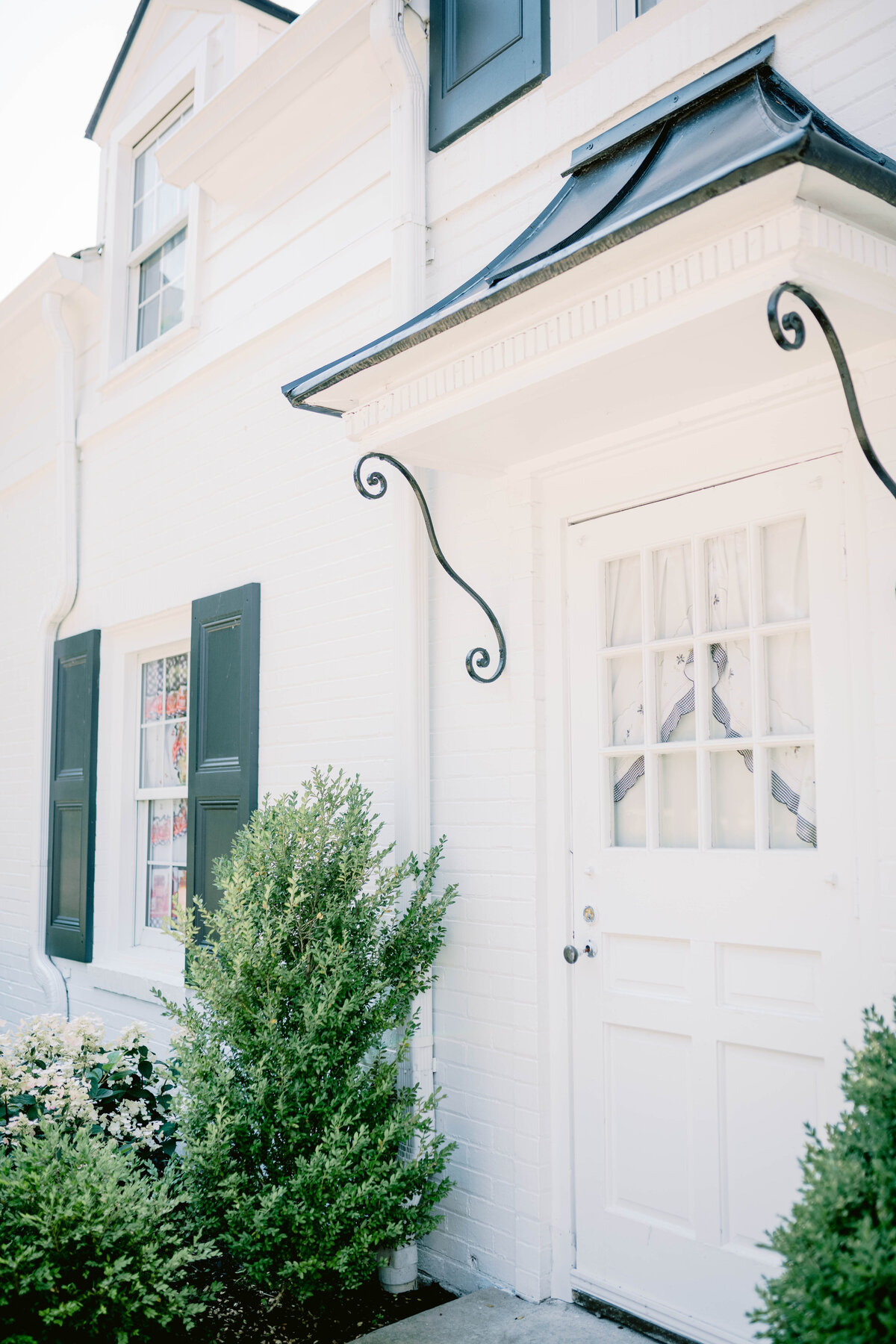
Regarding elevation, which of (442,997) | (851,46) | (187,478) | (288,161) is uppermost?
(288,161)

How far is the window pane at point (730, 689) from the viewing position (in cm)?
284

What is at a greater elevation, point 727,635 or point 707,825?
point 727,635

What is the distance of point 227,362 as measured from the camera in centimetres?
491

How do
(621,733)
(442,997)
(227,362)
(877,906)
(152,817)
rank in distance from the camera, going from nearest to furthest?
(877,906), (621,733), (442,997), (227,362), (152,817)

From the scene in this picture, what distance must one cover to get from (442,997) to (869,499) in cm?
206

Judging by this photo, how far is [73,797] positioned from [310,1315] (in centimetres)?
339

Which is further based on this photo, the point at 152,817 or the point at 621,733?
the point at 152,817

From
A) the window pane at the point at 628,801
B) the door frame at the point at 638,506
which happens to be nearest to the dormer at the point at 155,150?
the door frame at the point at 638,506

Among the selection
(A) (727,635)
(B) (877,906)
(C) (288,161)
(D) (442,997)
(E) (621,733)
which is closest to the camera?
(B) (877,906)

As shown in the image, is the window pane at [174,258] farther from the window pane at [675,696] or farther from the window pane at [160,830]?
the window pane at [675,696]

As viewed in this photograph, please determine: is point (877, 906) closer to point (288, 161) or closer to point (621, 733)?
point (621, 733)

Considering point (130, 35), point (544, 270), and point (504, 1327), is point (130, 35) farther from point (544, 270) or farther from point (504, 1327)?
point (504, 1327)

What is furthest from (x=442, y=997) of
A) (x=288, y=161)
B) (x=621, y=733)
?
(x=288, y=161)

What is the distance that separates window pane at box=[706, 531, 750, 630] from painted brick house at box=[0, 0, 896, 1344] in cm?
1
